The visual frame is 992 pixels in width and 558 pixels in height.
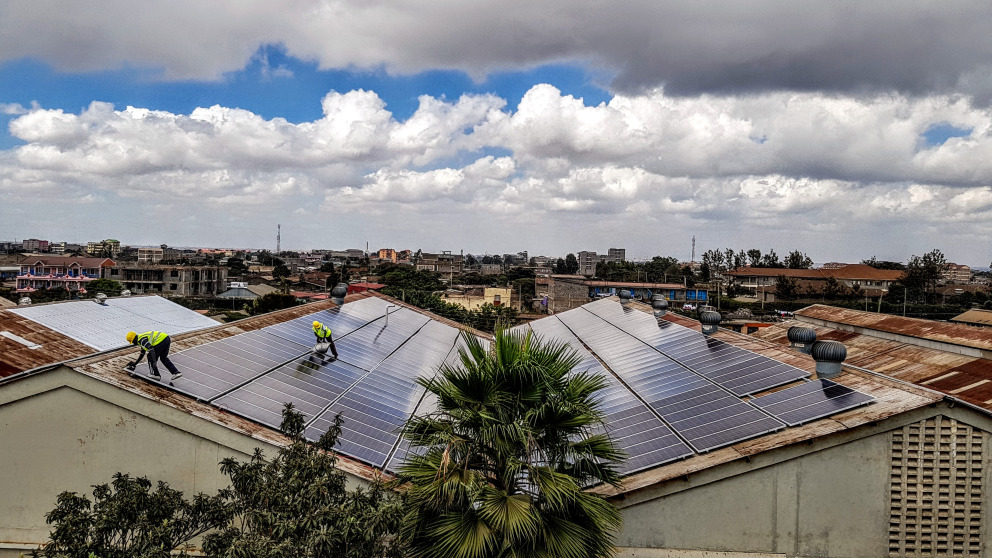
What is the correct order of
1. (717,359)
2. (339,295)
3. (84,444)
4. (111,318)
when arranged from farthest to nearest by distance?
(339,295) < (111,318) < (717,359) < (84,444)

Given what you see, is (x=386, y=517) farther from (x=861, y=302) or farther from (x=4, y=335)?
(x=861, y=302)

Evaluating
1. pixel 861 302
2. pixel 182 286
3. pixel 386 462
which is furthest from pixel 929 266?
pixel 182 286

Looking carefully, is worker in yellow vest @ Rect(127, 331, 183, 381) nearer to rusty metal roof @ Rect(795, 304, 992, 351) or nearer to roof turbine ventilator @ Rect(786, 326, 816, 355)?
roof turbine ventilator @ Rect(786, 326, 816, 355)

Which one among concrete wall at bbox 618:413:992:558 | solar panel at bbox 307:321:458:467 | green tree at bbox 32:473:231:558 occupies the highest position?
green tree at bbox 32:473:231:558

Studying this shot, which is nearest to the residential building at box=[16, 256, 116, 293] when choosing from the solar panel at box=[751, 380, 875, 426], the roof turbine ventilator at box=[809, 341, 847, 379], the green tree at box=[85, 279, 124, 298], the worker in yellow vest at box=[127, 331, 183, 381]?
the green tree at box=[85, 279, 124, 298]

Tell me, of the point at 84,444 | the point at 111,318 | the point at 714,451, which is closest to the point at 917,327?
the point at 714,451

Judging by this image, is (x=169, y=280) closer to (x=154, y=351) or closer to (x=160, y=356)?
(x=160, y=356)
